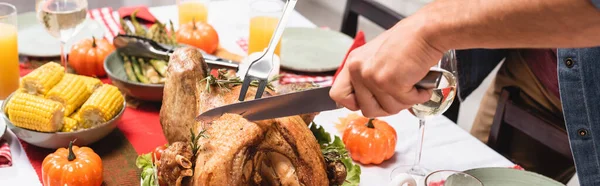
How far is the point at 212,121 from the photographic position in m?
1.34

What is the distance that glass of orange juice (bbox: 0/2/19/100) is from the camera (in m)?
1.89

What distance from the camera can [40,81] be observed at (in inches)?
64.9

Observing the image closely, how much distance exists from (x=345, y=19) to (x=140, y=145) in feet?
4.48

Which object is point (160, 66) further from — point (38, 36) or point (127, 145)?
point (38, 36)

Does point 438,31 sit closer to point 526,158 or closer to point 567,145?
point 567,145

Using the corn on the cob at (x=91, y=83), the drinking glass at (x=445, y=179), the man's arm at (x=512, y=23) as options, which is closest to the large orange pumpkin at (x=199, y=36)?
the corn on the cob at (x=91, y=83)

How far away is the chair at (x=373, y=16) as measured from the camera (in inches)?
93.3

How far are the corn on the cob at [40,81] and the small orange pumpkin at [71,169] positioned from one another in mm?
230

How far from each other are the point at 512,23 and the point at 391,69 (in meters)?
0.21

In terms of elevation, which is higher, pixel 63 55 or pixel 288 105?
pixel 288 105

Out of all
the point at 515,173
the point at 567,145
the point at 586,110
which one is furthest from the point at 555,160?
the point at 515,173

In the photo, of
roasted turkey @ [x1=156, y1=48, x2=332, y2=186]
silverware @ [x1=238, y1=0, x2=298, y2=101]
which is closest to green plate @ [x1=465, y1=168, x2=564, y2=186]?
roasted turkey @ [x1=156, y1=48, x2=332, y2=186]

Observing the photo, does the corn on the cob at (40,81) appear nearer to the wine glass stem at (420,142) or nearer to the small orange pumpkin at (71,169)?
the small orange pumpkin at (71,169)

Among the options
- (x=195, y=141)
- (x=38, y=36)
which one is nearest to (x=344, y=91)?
(x=195, y=141)
